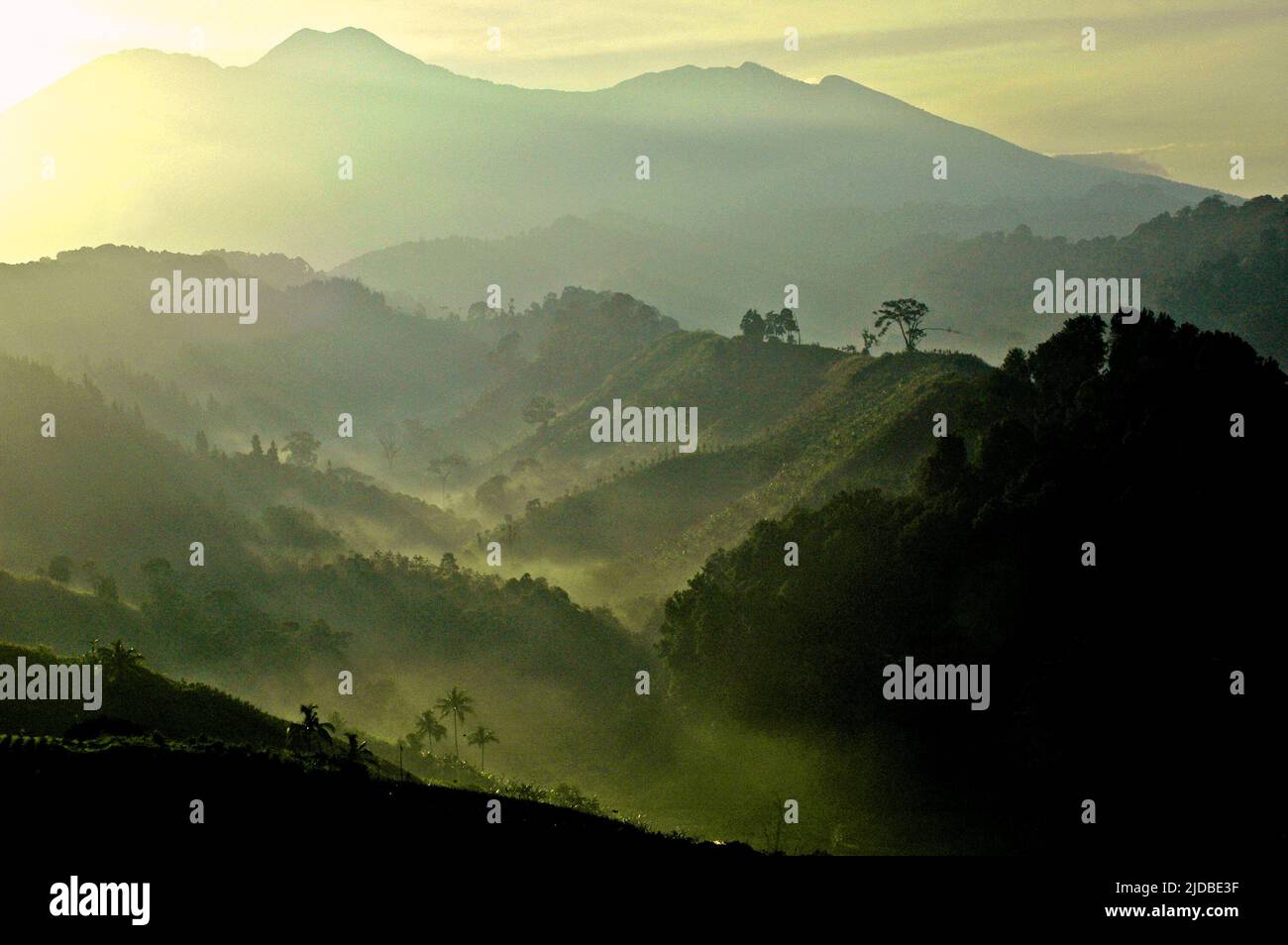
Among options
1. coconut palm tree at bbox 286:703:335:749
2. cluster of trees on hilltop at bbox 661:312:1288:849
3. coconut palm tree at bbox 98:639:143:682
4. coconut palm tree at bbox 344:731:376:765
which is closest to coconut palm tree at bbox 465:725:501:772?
cluster of trees on hilltop at bbox 661:312:1288:849

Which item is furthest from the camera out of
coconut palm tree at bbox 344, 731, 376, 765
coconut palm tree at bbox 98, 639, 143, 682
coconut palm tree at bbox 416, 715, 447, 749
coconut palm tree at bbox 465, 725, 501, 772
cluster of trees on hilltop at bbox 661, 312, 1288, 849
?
coconut palm tree at bbox 416, 715, 447, 749

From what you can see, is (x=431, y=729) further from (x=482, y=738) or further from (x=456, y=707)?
(x=482, y=738)

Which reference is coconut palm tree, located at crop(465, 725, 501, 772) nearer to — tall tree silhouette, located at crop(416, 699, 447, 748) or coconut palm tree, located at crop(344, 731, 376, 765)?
tall tree silhouette, located at crop(416, 699, 447, 748)

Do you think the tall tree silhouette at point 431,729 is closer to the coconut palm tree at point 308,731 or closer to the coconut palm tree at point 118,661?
the coconut palm tree at point 308,731

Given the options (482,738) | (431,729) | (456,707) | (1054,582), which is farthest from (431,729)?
(1054,582)

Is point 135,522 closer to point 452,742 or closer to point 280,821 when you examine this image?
point 452,742

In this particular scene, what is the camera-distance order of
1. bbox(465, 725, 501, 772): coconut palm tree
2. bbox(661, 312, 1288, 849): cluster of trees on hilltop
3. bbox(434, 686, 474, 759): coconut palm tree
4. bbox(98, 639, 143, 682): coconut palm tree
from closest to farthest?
bbox(98, 639, 143, 682): coconut palm tree
bbox(661, 312, 1288, 849): cluster of trees on hilltop
bbox(465, 725, 501, 772): coconut palm tree
bbox(434, 686, 474, 759): coconut palm tree
